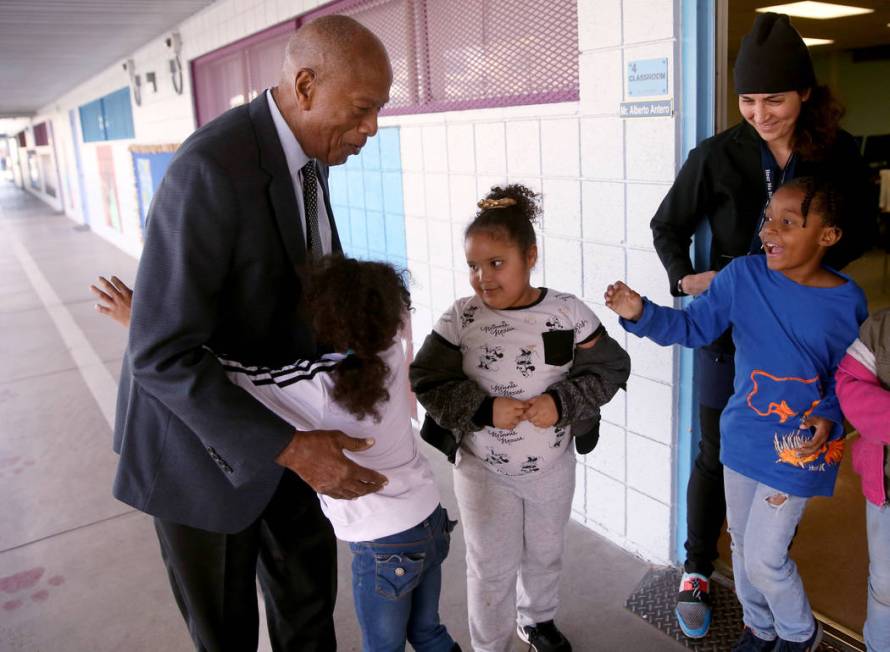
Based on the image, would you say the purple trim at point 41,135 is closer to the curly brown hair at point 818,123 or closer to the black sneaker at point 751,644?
the curly brown hair at point 818,123

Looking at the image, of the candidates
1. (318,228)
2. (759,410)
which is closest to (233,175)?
(318,228)

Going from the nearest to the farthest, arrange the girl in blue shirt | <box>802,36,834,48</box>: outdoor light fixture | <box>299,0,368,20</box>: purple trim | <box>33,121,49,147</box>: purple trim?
the girl in blue shirt
<box>299,0,368,20</box>: purple trim
<box>802,36,834,48</box>: outdoor light fixture
<box>33,121,49,147</box>: purple trim

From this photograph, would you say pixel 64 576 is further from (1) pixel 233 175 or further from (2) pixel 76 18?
(2) pixel 76 18

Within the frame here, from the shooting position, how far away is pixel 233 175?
129 cm

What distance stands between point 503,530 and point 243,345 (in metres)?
0.82

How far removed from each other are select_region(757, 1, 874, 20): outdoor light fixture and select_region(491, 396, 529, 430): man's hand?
6970 millimetres

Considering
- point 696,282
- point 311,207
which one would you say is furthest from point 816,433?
point 311,207

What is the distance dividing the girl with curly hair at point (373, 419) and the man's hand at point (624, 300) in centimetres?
53

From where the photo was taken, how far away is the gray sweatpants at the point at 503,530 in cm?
180

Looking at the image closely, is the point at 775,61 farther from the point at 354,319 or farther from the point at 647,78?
the point at 354,319

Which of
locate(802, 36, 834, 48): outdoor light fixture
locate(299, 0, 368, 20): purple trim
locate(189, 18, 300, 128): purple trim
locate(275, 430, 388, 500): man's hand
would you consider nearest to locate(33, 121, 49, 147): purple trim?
locate(189, 18, 300, 128): purple trim

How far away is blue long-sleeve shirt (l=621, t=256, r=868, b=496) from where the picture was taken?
162 cm

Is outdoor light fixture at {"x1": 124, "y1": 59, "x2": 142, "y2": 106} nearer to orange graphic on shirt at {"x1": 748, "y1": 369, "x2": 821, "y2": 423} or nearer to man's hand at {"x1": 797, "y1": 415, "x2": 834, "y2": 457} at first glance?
orange graphic on shirt at {"x1": 748, "y1": 369, "x2": 821, "y2": 423}

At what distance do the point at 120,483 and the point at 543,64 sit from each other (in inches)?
81.1
